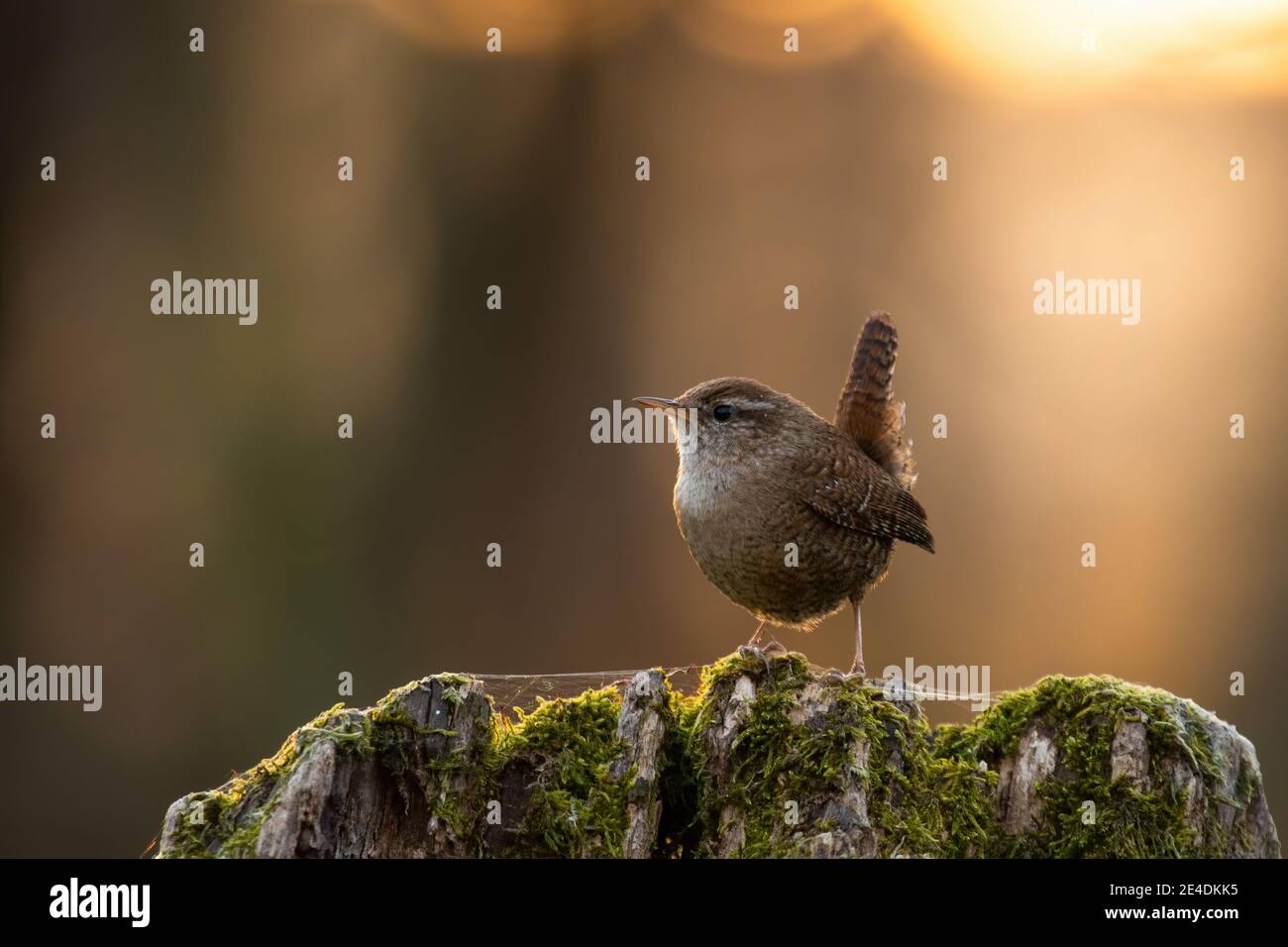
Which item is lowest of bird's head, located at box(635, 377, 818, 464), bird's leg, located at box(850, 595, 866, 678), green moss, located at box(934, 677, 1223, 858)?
green moss, located at box(934, 677, 1223, 858)

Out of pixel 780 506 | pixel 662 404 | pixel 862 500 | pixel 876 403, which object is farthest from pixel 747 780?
pixel 876 403

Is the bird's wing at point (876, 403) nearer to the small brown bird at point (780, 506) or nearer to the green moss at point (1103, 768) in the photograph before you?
the small brown bird at point (780, 506)

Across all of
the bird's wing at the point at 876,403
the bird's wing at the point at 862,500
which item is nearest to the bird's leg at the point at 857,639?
the bird's wing at the point at 862,500

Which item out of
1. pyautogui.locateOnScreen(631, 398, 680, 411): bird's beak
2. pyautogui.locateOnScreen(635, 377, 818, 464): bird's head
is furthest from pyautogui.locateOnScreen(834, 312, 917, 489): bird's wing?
pyautogui.locateOnScreen(631, 398, 680, 411): bird's beak

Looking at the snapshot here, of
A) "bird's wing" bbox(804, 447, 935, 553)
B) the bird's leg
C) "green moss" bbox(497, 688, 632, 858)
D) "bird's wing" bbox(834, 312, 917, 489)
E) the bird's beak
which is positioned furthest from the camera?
"bird's wing" bbox(834, 312, 917, 489)

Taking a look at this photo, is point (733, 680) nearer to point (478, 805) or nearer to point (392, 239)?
point (478, 805)

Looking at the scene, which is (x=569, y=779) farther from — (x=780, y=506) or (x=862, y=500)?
(x=862, y=500)

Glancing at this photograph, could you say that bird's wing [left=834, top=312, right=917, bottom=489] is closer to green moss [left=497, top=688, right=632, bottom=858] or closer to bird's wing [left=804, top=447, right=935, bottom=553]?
bird's wing [left=804, top=447, right=935, bottom=553]
